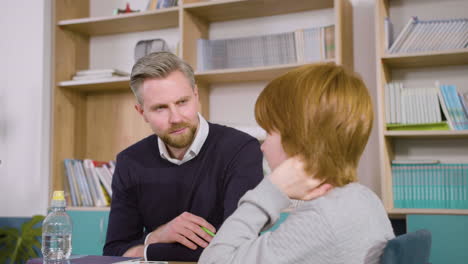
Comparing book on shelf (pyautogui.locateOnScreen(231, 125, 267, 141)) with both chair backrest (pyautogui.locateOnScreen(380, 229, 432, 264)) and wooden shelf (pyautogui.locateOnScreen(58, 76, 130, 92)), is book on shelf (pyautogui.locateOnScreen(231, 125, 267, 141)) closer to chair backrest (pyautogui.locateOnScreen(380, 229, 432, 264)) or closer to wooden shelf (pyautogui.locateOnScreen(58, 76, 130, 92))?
wooden shelf (pyautogui.locateOnScreen(58, 76, 130, 92))

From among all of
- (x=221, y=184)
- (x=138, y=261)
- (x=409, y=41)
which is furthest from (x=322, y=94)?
(x=409, y=41)

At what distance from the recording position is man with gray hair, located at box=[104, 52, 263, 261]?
1.76 meters

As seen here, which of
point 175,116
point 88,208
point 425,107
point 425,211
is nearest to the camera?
point 175,116

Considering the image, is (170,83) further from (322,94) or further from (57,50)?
(57,50)

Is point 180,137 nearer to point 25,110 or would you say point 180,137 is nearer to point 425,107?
point 425,107

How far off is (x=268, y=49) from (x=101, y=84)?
3.92 ft

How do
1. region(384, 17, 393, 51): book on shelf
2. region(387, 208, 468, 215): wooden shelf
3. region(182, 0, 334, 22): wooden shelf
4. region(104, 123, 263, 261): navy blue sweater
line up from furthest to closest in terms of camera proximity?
region(182, 0, 334, 22): wooden shelf → region(384, 17, 393, 51): book on shelf → region(387, 208, 468, 215): wooden shelf → region(104, 123, 263, 261): navy blue sweater

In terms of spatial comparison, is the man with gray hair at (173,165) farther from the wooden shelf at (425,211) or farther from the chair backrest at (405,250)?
the wooden shelf at (425,211)

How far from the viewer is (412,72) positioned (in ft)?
10.3

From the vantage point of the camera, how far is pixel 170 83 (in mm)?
1833

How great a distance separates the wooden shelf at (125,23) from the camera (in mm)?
3426

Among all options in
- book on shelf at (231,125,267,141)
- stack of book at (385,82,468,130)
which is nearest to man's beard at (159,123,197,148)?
book on shelf at (231,125,267,141)

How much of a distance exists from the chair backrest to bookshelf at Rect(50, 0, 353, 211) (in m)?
2.20

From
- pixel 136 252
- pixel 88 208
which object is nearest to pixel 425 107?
pixel 136 252
